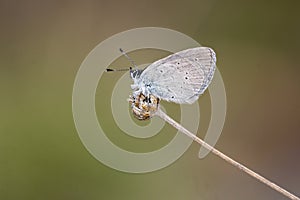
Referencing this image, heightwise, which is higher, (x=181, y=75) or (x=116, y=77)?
(x=116, y=77)

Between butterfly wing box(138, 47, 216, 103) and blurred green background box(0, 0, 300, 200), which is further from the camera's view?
blurred green background box(0, 0, 300, 200)

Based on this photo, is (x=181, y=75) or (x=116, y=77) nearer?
(x=181, y=75)

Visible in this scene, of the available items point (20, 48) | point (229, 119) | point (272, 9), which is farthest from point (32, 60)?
point (272, 9)

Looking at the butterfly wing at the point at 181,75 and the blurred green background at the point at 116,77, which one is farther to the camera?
the blurred green background at the point at 116,77
